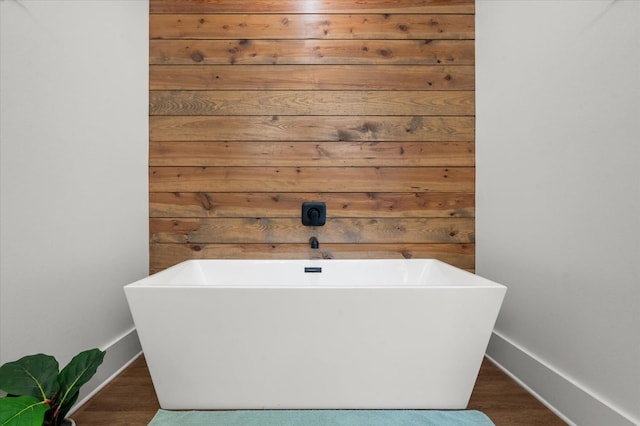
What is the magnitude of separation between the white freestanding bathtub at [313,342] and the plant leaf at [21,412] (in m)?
0.36

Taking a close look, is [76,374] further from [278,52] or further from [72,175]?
[278,52]

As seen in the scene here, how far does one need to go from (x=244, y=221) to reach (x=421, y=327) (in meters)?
1.26

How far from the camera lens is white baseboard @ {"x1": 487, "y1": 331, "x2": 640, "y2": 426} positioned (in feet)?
3.93

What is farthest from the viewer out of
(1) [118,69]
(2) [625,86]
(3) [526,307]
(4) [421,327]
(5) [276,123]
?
(5) [276,123]

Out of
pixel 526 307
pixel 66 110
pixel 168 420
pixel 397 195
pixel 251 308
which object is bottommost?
pixel 168 420

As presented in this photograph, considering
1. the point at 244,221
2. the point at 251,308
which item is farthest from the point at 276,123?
the point at 251,308

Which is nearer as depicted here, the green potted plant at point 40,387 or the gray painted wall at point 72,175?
the green potted plant at point 40,387

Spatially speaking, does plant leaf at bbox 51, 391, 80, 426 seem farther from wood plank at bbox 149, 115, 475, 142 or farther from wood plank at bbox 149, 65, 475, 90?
wood plank at bbox 149, 65, 475, 90

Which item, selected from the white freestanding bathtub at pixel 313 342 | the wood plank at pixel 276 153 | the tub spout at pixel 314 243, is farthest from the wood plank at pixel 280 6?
the white freestanding bathtub at pixel 313 342

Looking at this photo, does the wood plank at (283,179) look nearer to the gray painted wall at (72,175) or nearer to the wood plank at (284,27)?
the gray painted wall at (72,175)

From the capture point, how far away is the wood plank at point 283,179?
211 centimetres

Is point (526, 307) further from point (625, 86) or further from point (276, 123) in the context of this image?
point (276, 123)

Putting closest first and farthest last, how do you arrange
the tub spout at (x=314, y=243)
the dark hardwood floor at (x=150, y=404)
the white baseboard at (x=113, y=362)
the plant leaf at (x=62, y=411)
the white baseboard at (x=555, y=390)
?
the plant leaf at (x=62, y=411) < the white baseboard at (x=555, y=390) < the dark hardwood floor at (x=150, y=404) < the white baseboard at (x=113, y=362) < the tub spout at (x=314, y=243)

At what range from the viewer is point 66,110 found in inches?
56.7
